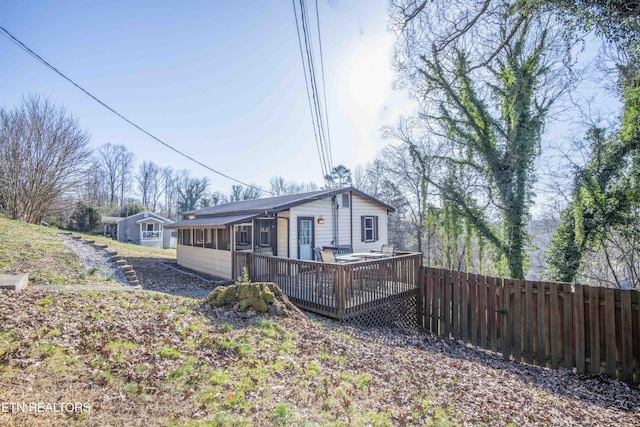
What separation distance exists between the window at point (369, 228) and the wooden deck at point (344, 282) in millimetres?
5544

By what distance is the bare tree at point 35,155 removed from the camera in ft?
58.8

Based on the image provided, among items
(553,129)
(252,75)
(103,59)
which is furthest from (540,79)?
(103,59)

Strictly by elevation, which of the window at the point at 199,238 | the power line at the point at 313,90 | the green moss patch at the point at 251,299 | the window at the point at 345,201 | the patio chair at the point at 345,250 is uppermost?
the power line at the point at 313,90

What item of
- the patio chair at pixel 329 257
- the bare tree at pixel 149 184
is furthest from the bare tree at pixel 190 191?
the patio chair at pixel 329 257

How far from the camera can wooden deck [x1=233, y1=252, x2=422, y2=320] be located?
708 centimetres

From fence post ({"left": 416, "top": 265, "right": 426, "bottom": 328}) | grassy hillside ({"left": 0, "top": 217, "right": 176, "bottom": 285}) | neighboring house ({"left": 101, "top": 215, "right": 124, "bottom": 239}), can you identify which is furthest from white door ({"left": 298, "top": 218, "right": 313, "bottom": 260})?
neighboring house ({"left": 101, "top": 215, "right": 124, "bottom": 239})

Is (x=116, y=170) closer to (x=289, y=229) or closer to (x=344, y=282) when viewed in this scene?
(x=289, y=229)

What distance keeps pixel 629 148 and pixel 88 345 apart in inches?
578

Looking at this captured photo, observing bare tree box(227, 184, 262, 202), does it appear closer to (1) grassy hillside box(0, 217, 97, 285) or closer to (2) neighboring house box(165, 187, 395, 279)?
(2) neighboring house box(165, 187, 395, 279)

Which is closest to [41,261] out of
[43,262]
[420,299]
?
[43,262]

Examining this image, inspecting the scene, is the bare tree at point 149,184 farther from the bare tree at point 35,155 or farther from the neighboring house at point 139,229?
the bare tree at point 35,155

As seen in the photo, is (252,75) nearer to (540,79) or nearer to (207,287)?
(207,287)

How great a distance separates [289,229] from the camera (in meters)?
11.6

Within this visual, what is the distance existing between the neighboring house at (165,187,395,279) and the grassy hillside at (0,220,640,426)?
236 inches
